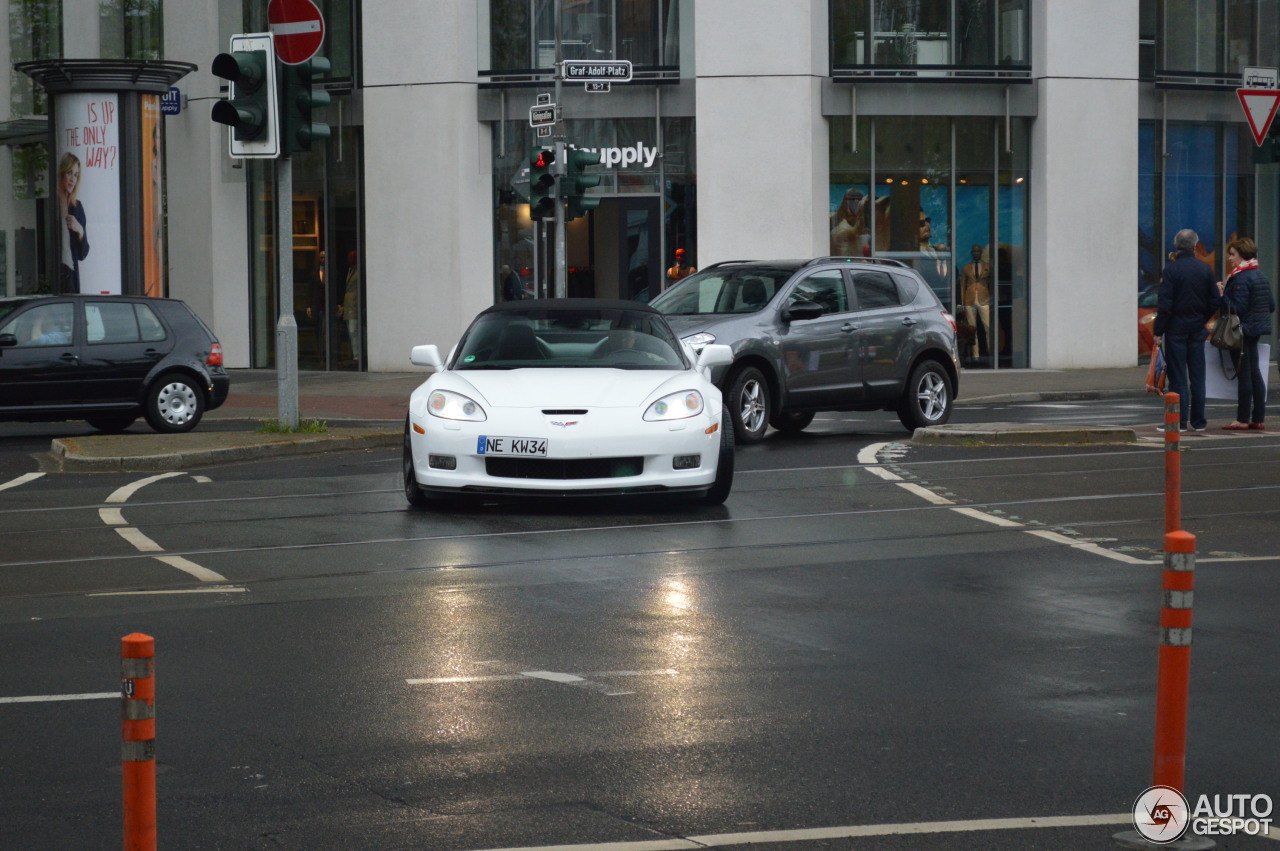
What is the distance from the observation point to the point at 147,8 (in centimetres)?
3397

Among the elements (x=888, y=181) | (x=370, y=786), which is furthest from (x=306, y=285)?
(x=370, y=786)

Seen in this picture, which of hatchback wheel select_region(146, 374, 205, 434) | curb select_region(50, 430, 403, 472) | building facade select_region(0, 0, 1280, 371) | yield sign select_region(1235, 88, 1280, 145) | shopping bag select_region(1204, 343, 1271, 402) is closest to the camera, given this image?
curb select_region(50, 430, 403, 472)

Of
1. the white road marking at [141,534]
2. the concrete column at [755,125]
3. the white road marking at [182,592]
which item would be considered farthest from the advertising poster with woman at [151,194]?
the white road marking at [182,592]

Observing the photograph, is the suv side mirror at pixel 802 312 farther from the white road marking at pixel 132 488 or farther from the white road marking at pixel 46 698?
the white road marking at pixel 46 698

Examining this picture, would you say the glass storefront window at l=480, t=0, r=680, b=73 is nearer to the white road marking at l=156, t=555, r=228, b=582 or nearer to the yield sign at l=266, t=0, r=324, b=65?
the yield sign at l=266, t=0, r=324, b=65

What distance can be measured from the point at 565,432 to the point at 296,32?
712 centimetres

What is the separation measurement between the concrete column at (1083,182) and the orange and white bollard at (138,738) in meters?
27.6

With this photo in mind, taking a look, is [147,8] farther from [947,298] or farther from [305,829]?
[305,829]

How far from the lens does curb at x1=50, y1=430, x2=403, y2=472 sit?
1552 centimetres

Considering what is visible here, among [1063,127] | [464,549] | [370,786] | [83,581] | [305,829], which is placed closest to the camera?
[305,829]

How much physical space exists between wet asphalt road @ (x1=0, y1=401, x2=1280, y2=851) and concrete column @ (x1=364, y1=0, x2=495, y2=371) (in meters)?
17.3

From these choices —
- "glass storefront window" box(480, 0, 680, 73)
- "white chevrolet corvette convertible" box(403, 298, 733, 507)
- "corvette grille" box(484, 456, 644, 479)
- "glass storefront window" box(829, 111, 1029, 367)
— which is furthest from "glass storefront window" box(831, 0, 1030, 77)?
"corvette grille" box(484, 456, 644, 479)

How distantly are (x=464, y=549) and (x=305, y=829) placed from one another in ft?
17.9

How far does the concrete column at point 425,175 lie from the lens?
29.9 meters
